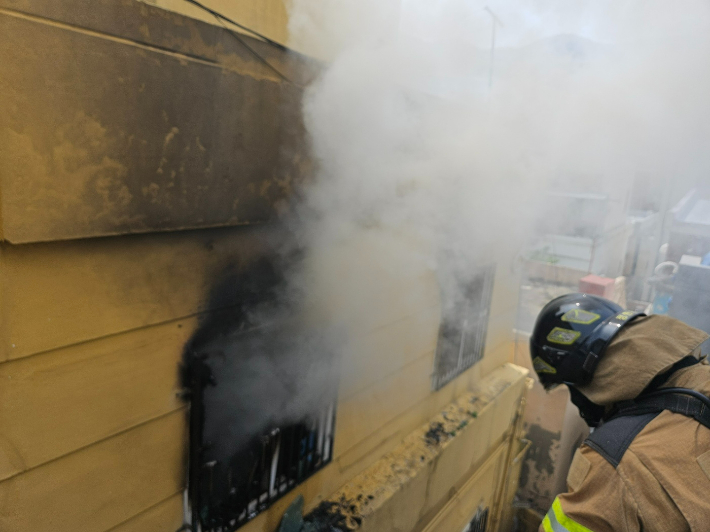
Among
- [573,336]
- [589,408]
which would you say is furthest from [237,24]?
[589,408]

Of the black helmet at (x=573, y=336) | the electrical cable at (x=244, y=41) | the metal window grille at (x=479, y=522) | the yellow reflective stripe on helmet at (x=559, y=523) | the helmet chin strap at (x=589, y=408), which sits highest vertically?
the electrical cable at (x=244, y=41)

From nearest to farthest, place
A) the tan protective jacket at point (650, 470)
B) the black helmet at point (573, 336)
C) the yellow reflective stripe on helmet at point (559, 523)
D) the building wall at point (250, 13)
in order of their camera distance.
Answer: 1. the building wall at point (250, 13)
2. the tan protective jacket at point (650, 470)
3. the yellow reflective stripe on helmet at point (559, 523)
4. the black helmet at point (573, 336)

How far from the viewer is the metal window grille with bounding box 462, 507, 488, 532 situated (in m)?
4.51

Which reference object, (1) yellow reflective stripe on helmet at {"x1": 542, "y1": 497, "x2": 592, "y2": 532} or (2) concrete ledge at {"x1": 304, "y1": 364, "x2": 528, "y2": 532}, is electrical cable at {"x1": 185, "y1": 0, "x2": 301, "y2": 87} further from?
(2) concrete ledge at {"x1": 304, "y1": 364, "x2": 528, "y2": 532}

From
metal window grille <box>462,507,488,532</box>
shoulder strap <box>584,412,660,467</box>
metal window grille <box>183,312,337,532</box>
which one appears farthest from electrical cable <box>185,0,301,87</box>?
metal window grille <box>462,507,488,532</box>

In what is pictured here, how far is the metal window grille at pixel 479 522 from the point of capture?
4.51 metres

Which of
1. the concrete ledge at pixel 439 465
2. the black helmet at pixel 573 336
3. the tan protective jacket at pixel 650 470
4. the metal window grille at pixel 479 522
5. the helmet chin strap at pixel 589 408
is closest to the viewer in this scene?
the tan protective jacket at pixel 650 470

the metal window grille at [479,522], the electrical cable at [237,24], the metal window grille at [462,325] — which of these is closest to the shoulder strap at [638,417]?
the metal window grille at [462,325]

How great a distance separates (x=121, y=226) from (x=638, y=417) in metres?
2.35

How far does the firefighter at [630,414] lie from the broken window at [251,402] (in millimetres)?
1283

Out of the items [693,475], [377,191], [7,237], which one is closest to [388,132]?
[377,191]

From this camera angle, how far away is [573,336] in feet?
8.25

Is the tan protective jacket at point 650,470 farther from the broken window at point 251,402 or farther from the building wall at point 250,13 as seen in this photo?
the building wall at point 250,13

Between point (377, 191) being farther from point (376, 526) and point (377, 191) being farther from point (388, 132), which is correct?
point (376, 526)
